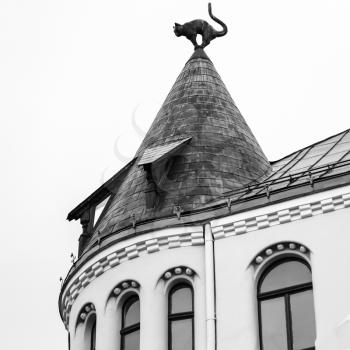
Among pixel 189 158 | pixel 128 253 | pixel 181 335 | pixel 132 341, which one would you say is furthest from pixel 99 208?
pixel 181 335

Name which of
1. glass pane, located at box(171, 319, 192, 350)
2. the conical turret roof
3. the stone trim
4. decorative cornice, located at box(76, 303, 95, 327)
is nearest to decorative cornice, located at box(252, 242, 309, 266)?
the stone trim

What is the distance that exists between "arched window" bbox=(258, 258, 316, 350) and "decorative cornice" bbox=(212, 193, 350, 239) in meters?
0.89

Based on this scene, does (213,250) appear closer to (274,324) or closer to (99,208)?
(274,324)

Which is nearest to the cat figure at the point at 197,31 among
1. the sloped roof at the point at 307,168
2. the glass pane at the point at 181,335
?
the sloped roof at the point at 307,168

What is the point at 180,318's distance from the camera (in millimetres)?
26969

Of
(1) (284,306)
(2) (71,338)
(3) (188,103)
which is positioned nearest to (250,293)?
(1) (284,306)

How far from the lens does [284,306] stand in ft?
84.9

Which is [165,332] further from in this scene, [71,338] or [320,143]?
[320,143]

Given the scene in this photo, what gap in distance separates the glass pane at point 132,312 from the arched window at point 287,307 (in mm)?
2873

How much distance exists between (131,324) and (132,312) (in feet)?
0.93

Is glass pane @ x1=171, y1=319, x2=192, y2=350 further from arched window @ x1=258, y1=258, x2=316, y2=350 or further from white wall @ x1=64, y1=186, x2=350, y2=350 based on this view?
arched window @ x1=258, y1=258, x2=316, y2=350

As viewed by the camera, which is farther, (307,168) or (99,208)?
(99,208)

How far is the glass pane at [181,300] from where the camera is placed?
27062 mm

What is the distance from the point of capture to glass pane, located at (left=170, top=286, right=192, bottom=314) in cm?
2706
